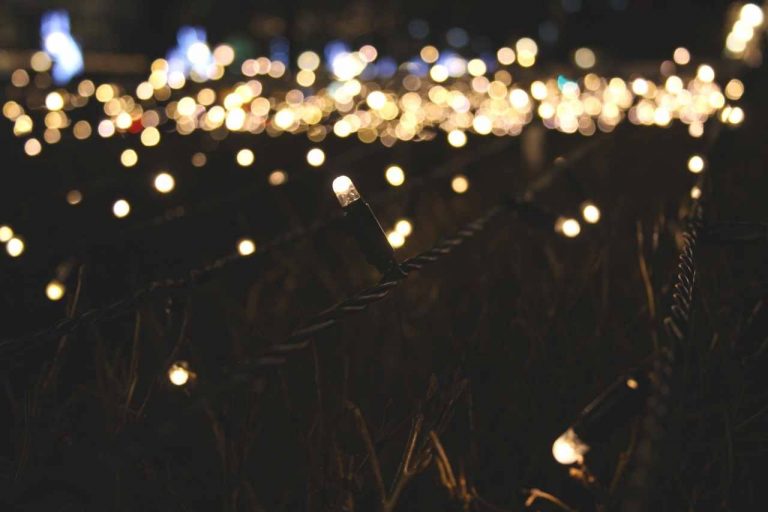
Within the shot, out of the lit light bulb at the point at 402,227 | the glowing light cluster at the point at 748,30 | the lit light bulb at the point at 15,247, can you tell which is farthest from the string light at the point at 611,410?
the glowing light cluster at the point at 748,30

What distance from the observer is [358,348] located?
9.35ft

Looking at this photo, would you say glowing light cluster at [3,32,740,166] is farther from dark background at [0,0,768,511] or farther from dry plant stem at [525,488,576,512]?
dry plant stem at [525,488,576,512]

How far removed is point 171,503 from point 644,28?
57.9 feet

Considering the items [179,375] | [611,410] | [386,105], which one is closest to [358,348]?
[179,375]

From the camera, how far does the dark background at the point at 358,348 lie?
181 centimetres

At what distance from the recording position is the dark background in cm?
181

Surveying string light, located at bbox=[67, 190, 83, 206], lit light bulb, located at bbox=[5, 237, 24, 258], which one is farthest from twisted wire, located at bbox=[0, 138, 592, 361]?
string light, located at bbox=[67, 190, 83, 206]

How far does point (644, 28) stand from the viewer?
57.4ft

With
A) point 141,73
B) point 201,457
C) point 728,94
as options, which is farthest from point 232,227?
point 141,73

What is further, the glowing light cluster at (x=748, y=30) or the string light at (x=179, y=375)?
the glowing light cluster at (x=748, y=30)

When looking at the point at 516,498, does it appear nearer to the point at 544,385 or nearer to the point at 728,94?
the point at 544,385

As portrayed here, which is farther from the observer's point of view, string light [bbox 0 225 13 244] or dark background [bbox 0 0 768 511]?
string light [bbox 0 225 13 244]

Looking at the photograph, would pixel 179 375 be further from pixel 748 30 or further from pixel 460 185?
pixel 748 30

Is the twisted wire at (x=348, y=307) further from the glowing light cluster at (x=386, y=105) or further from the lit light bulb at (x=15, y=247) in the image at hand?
the glowing light cluster at (x=386, y=105)
